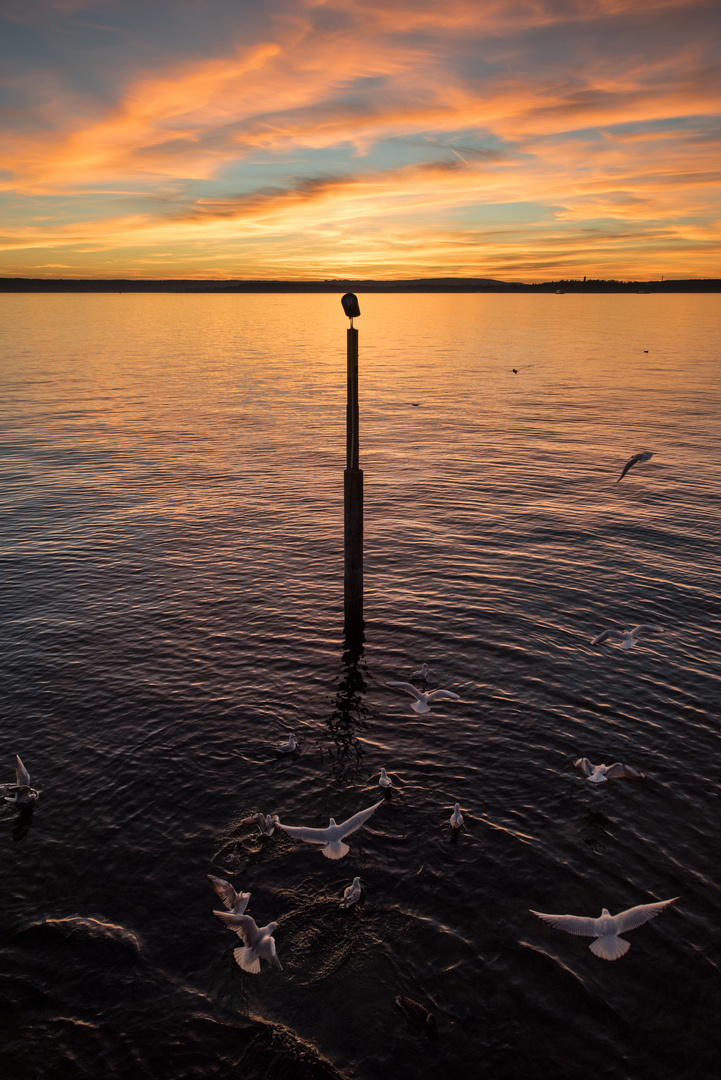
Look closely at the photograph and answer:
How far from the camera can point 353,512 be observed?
2438cm

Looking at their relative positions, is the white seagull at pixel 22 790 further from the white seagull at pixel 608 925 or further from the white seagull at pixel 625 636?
the white seagull at pixel 625 636

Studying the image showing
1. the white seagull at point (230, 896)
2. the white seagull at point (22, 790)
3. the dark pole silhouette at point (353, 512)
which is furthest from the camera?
the dark pole silhouette at point (353, 512)

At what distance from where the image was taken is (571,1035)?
1112cm

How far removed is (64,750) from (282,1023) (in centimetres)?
963

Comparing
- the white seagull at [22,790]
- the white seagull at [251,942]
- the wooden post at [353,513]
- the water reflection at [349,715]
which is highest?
the wooden post at [353,513]

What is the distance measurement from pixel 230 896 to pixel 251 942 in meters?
1.08

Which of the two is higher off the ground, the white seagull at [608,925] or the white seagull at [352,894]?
the white seagull at [608,925]

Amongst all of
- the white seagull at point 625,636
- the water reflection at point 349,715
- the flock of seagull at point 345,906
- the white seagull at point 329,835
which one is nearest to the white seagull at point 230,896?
the flock of seagull at point 345,906

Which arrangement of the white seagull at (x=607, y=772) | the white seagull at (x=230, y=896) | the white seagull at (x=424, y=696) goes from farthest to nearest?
the white seagull at (x=424, y=696) → the white seagull at (x=607, y=772) → the white seagull at (x=230, y=896)

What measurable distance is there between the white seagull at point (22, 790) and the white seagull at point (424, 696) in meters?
9.04

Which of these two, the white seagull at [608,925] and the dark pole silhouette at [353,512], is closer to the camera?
the white seagull at [608,925]

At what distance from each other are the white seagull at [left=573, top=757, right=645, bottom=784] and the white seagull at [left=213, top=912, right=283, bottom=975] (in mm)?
8066

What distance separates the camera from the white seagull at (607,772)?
16391mm

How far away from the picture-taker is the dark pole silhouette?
2372 centimetres
